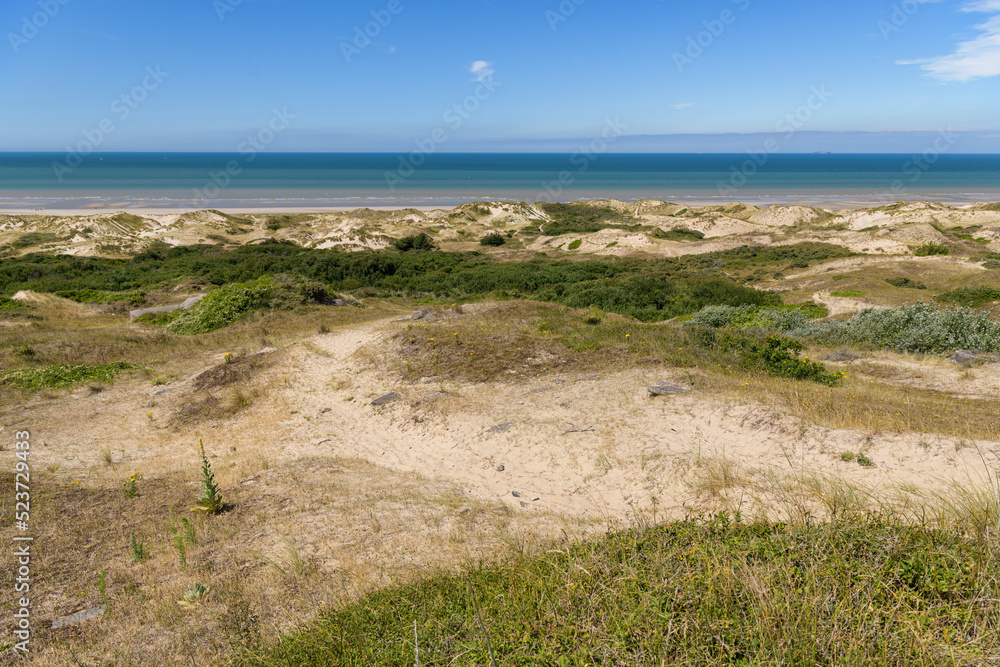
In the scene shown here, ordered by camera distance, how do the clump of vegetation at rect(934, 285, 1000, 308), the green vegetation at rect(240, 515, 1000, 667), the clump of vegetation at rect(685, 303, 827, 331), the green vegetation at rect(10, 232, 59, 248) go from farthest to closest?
the green vegetation at rect(10, 232, 59, 248)
the clump of vegetation at rect(934, 285, 1000, 308)
the clump of vegetation at rect(685, 303, 827, 331)
the green vegetation at rect(240, 515, 1000, 667)

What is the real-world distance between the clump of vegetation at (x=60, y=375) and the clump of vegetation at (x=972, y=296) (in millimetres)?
26110

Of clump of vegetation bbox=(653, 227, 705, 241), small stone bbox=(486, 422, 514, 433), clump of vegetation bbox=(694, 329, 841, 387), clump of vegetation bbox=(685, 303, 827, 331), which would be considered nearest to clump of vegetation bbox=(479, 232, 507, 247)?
clump of vegetation bbox=(653, 227, 705, 241)

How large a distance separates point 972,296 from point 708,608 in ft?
73.0

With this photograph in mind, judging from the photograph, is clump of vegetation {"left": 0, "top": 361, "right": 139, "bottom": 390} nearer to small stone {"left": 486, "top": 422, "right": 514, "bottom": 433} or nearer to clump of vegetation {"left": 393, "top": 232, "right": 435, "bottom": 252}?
small stone {"left": 486, "top": 422, "right": 514, "bottom": 433}

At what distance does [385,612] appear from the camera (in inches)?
159

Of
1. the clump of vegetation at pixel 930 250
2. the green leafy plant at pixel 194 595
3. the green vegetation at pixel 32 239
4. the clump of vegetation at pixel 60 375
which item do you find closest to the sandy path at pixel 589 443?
the green leafy plant at pixel 194 595

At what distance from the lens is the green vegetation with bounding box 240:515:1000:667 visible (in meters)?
2.93

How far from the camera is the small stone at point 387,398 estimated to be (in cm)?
1066

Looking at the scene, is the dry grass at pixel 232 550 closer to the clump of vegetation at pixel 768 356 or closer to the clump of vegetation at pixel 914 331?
the clump of vegetation at pixel 768 356

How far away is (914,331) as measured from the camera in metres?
13.3

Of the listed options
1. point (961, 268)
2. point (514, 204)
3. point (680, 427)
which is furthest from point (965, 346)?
point (514, 204)

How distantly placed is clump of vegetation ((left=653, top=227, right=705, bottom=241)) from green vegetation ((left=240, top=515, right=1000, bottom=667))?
166ft

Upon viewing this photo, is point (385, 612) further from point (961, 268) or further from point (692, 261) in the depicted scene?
point (692, 261)

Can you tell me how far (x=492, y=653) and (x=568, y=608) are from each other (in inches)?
25.7
